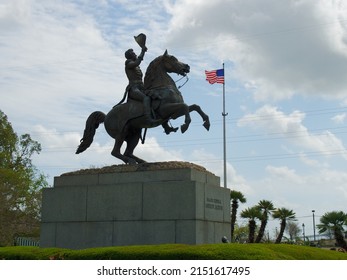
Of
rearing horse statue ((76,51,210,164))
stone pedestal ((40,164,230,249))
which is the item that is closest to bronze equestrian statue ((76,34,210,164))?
rearing horse statue ((76,51,210,164))

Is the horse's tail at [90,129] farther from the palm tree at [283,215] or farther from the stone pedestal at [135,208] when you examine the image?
the palm tree at [283,215]

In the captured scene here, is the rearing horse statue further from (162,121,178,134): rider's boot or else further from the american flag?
the american flag

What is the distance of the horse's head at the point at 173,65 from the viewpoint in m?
16.2

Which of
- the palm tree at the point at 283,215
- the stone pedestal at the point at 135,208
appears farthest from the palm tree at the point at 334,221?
the stone pedestal at the point at 135,208

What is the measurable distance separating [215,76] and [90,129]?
20.5m

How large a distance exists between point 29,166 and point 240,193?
18233 mm

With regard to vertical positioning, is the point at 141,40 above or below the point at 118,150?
above

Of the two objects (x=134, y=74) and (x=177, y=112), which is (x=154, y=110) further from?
(x=134, y=74)

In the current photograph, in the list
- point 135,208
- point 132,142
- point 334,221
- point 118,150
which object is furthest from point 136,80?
point 334,221

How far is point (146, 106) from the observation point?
15758mm

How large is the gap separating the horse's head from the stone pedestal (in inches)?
117

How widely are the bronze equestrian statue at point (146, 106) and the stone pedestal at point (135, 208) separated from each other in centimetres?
133

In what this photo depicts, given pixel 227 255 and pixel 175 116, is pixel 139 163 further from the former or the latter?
pixel 227 255

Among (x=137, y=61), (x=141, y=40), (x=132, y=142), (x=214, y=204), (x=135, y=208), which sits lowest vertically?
(x=135, y=208)
